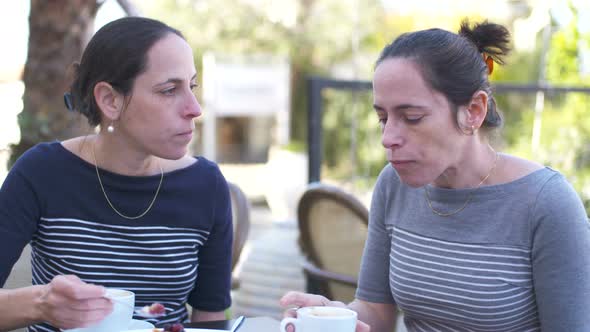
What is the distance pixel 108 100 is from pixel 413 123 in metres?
0.81

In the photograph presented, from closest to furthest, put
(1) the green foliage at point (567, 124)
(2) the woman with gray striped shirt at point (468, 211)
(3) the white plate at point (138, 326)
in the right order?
(3) the white plate at point (138, 326) < (2) the woman with gray striped shirt at point (468, 211) < (1) the green foliage at point (567, 124)

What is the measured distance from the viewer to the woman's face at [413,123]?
1639 millimetres

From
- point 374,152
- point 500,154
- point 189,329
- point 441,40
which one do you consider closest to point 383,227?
point 500,154

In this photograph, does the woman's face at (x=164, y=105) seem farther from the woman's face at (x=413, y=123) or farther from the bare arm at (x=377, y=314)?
the bare arm at (x=377, y=314)

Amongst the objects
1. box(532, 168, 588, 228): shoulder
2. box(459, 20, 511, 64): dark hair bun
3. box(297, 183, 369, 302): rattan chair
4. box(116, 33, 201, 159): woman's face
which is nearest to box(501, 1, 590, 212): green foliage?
→ box(297, 183, 369, 302): rattan chair

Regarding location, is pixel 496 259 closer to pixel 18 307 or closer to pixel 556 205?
pixel 556 205

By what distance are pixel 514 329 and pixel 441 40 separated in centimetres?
69

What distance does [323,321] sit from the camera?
4.20 ft

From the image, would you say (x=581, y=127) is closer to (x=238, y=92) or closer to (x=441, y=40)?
(x=441, y=40)

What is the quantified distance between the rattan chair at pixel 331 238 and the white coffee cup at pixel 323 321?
1.34 metres

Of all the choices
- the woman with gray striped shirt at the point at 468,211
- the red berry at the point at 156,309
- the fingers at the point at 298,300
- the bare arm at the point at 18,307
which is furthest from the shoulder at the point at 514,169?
the bare arm at the point at 18,307

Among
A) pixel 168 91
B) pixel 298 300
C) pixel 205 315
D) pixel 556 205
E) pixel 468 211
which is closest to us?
pixel 298 300

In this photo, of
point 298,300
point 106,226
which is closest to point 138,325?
point 298,300

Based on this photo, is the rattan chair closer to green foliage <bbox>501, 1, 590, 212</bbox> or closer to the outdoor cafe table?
the outdoor cafe table
